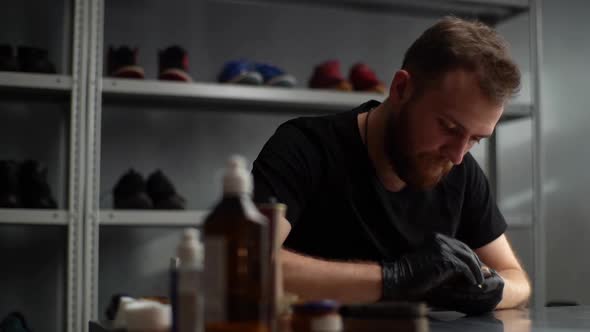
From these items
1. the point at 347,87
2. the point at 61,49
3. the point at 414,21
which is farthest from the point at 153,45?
the point at 414,21

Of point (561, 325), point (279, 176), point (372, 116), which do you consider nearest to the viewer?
point (561, 325)

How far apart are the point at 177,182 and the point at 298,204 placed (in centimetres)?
143

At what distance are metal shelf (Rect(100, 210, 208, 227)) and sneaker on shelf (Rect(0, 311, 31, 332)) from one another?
15.9 inches

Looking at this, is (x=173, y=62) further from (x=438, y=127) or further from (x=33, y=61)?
(x=438, y=127)

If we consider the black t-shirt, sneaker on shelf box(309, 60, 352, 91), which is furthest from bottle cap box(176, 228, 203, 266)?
sneaker on shelf box(309, 60, 352, 91)

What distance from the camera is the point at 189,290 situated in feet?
2.34

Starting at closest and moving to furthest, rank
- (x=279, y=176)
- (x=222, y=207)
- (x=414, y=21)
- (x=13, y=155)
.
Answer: (x=222, y=207)
(x=279, y=176)
(x=13, y=155)
(x=414, y=21)

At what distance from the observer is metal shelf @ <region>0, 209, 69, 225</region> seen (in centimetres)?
236

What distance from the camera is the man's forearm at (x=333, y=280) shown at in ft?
4.65

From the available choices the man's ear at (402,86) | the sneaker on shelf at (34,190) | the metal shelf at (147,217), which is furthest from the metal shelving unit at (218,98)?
the man's ear at (402,86)

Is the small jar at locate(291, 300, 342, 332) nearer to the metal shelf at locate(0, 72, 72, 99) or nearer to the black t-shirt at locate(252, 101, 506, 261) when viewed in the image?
the black t-shirt at locate(252, 101, 506, 261)

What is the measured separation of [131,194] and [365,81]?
894 mm

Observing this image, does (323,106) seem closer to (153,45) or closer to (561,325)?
(153,45)

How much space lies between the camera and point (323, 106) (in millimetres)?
2834
